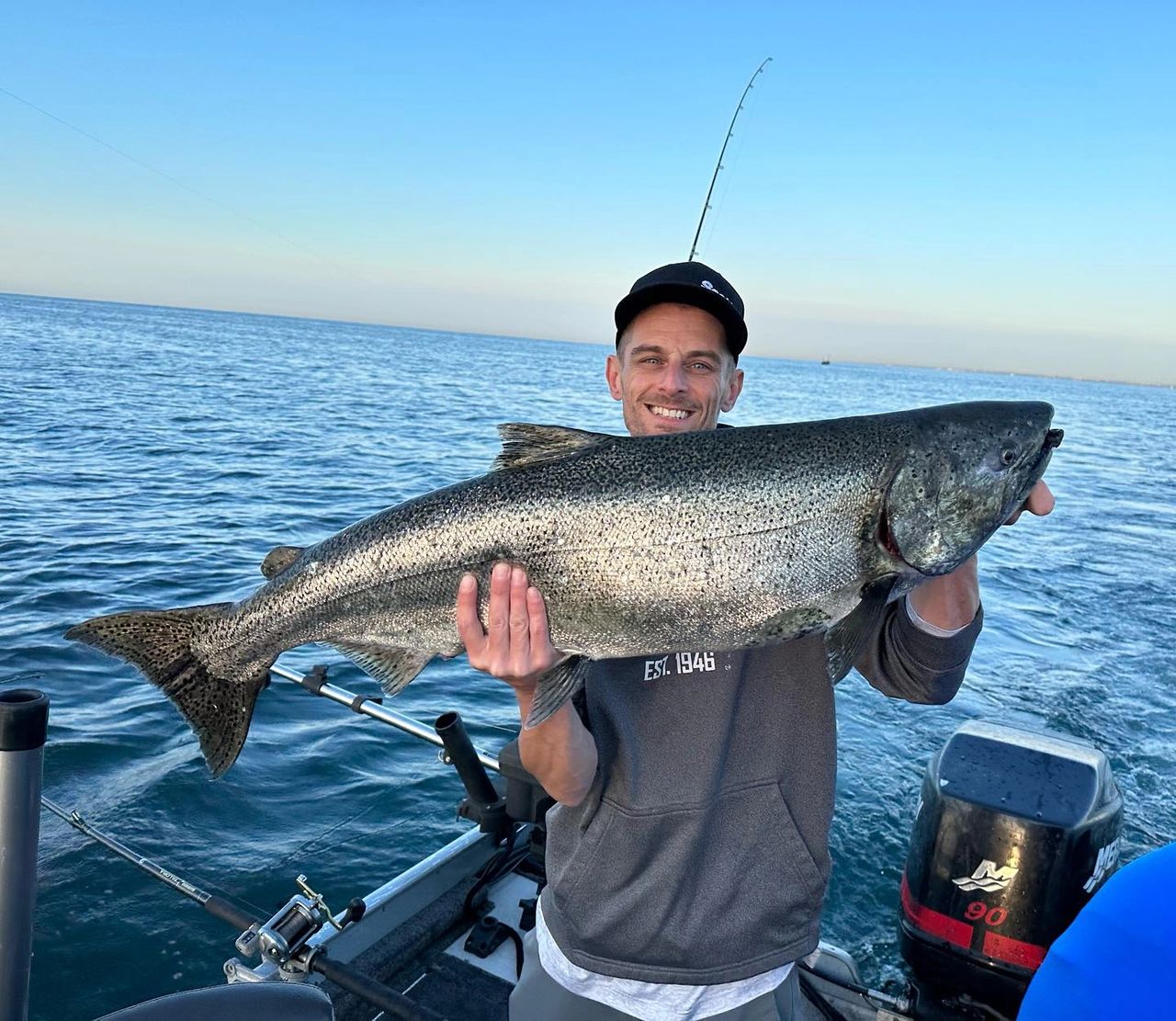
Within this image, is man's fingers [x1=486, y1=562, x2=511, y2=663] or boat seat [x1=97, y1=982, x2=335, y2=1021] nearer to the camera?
boat seat [x1=97, y1=982, x2=335, y2=1021]

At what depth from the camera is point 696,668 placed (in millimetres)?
3148

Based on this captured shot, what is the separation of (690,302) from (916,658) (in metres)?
1.65

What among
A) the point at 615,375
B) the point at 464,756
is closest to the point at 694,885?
the point at 615,375

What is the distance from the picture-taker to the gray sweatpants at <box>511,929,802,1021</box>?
299 cm

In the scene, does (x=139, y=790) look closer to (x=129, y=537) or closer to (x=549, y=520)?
(x=549, y=520)

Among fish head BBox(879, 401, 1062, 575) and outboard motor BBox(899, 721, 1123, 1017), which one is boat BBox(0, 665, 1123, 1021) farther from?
fish head BBox(879, 401, 1062, 575)

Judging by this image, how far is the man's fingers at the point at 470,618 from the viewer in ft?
10.3

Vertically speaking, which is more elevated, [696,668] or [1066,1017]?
[696,668]

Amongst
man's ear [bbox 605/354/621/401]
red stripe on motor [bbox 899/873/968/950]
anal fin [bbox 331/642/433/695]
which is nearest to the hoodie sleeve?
man's ear [bbox 605/354/621/401]

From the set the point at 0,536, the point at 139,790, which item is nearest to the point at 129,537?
the point at 0,536

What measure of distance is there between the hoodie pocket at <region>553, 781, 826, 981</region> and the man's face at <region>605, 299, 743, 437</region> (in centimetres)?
→ 153

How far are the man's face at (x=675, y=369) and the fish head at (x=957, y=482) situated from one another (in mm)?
851

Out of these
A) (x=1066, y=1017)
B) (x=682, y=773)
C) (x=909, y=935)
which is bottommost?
(x=909, y=935)

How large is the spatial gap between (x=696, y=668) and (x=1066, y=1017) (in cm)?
144
